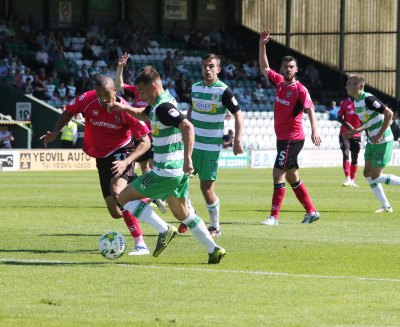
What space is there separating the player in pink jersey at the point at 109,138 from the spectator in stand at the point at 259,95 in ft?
115

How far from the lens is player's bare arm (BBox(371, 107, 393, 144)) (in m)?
17.9

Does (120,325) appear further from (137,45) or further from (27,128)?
(137,45)

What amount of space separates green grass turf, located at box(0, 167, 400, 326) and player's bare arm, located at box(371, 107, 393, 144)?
1275 mm

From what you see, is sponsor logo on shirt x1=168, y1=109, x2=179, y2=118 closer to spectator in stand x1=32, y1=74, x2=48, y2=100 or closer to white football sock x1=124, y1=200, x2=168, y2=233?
white football sock x1=124, y1=200, x2=168, y2=233

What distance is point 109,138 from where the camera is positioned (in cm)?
1291

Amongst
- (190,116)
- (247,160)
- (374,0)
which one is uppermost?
(374,0)

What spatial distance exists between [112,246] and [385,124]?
25.6 ft

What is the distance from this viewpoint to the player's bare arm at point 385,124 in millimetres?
17891

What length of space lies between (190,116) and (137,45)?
31.8 meters

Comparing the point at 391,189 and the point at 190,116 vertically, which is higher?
the point at 190,116

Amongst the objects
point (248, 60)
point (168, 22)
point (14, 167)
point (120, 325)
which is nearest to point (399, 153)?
point (248, 60)

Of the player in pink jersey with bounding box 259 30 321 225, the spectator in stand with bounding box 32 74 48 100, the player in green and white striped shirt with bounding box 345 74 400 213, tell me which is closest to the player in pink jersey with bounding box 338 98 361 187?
the player in green and white striped shirt with bounding box 345 74 400 213

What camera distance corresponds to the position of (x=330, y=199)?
2284 centimetres

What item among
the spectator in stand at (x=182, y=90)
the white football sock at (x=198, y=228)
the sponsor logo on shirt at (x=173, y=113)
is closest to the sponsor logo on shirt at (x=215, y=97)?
the white football sock at (x=198, y=228)
